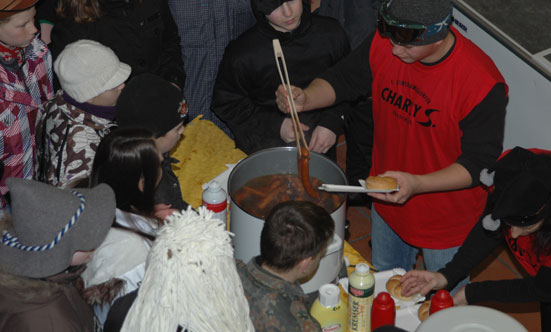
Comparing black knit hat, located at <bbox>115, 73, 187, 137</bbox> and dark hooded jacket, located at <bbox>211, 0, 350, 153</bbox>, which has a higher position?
black knit hat, located at <bbox>115, 73, 187, 137</bbox>

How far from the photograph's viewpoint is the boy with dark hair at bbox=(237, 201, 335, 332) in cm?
186

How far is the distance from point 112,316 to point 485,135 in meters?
1.51

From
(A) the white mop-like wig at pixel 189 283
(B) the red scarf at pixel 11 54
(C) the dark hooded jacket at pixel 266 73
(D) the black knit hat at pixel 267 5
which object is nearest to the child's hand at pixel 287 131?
(C) the dark hooded jacket at pixel 266 73

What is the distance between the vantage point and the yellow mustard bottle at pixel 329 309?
2.00 metres

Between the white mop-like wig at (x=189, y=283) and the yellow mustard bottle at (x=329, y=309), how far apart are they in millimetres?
563

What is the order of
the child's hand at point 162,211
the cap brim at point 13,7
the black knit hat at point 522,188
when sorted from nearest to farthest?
the black knit hat at point 522,188
the child's hand at point 162,211
the cap brim at point 13,7

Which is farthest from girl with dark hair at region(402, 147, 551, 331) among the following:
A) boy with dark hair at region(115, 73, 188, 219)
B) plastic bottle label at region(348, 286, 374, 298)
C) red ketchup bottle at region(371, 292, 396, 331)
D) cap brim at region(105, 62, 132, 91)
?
cap brim at region(105, 62, 132, 91)

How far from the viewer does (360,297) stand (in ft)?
6.65

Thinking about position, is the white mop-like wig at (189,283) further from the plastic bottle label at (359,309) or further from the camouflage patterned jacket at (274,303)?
the plastic bottle label at (359,309)

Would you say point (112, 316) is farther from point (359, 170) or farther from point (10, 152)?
point (359, 170)

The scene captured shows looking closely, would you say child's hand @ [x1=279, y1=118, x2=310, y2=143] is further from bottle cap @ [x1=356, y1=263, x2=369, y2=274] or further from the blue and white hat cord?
the blue and white hat cord

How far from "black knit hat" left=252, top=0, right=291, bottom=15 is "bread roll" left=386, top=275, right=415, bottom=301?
1442 millimetres

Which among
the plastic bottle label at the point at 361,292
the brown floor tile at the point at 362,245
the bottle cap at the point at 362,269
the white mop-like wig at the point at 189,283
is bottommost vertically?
the brown floor tile at the point at 362,245

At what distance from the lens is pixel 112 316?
1787 millimetres
